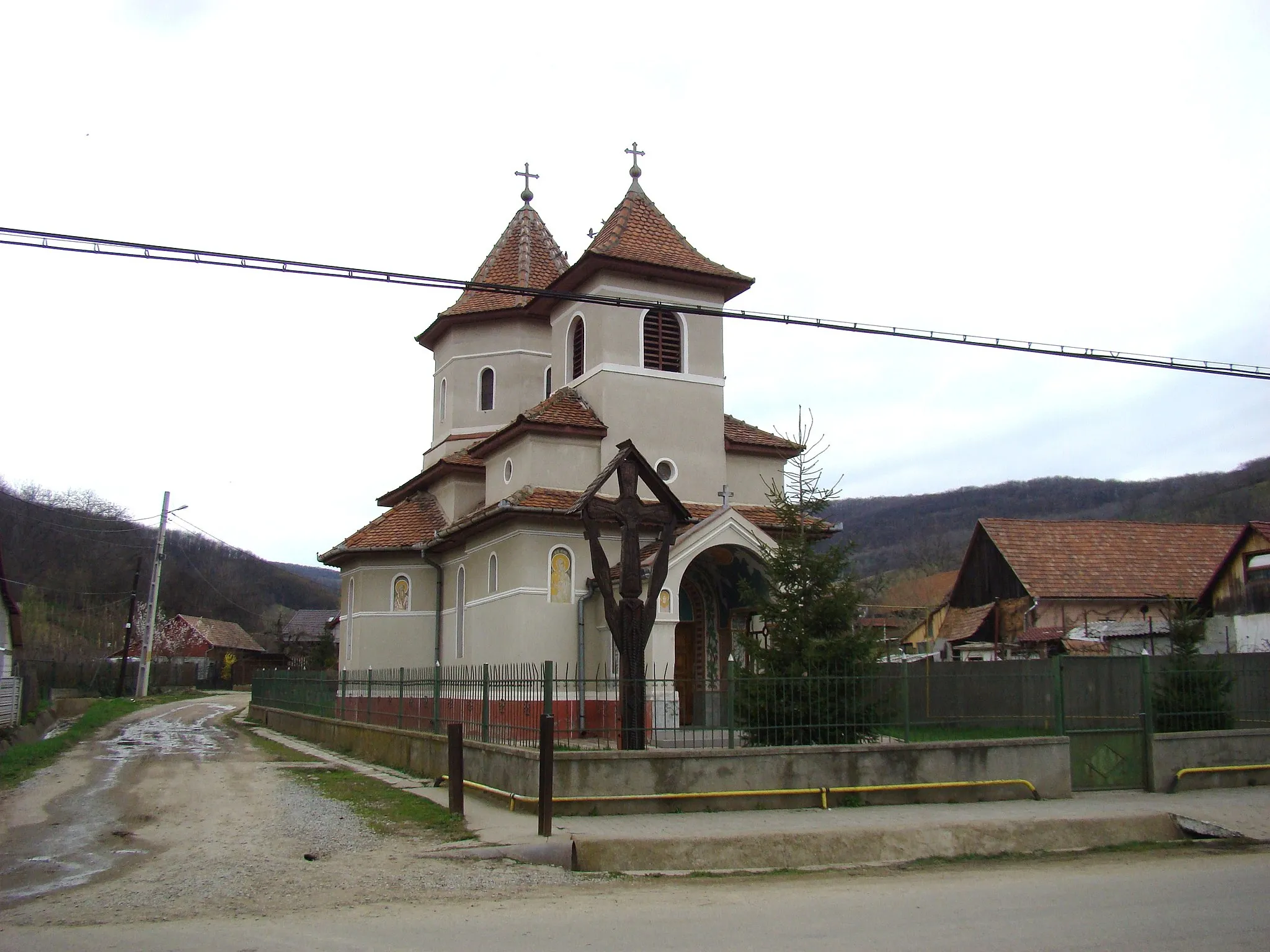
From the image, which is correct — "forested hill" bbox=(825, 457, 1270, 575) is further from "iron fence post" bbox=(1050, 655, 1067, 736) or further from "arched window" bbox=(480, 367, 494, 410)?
"iron fence post" bbox=(1050, 655, 1067, 736)

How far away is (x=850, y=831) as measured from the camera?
452 inches

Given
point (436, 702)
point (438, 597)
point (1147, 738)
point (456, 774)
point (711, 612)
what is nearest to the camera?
point (456, 774)

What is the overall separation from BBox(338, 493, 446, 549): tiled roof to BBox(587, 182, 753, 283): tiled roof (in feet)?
26.0

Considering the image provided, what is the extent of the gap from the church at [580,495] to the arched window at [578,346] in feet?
0.23

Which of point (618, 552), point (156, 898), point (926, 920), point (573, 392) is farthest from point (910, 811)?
point (573, 392)

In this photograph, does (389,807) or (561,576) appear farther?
(561,576)

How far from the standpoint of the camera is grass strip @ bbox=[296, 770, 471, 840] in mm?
12430

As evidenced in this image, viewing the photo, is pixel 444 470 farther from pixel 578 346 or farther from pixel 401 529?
pixel 578 346

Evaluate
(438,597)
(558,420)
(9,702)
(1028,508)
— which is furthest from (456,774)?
(1028,508)

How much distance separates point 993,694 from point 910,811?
11.7 feet

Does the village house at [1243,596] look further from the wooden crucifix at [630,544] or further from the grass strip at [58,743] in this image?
the grass strip at [58,743]

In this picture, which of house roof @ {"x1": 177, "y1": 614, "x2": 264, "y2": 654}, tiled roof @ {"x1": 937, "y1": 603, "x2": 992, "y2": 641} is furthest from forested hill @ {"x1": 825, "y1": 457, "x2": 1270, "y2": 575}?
house roof @ {"x1": 177, "y1": 614, "x2": 264, "y2": 654}

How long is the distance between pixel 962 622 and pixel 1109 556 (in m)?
4.55

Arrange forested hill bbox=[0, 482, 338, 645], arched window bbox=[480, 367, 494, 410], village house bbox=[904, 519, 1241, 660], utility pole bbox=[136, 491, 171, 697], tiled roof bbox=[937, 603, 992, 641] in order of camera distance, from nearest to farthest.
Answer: arched window bbox=[480, 367, 494, 410], village house bbox=[904, 519, 1241, 660], tiled roof bbox=[937, 603, 992, 641], utility pole bbox=[136, 491, 171, 697], forested hill bbox=[0, 482, 338, 645]
